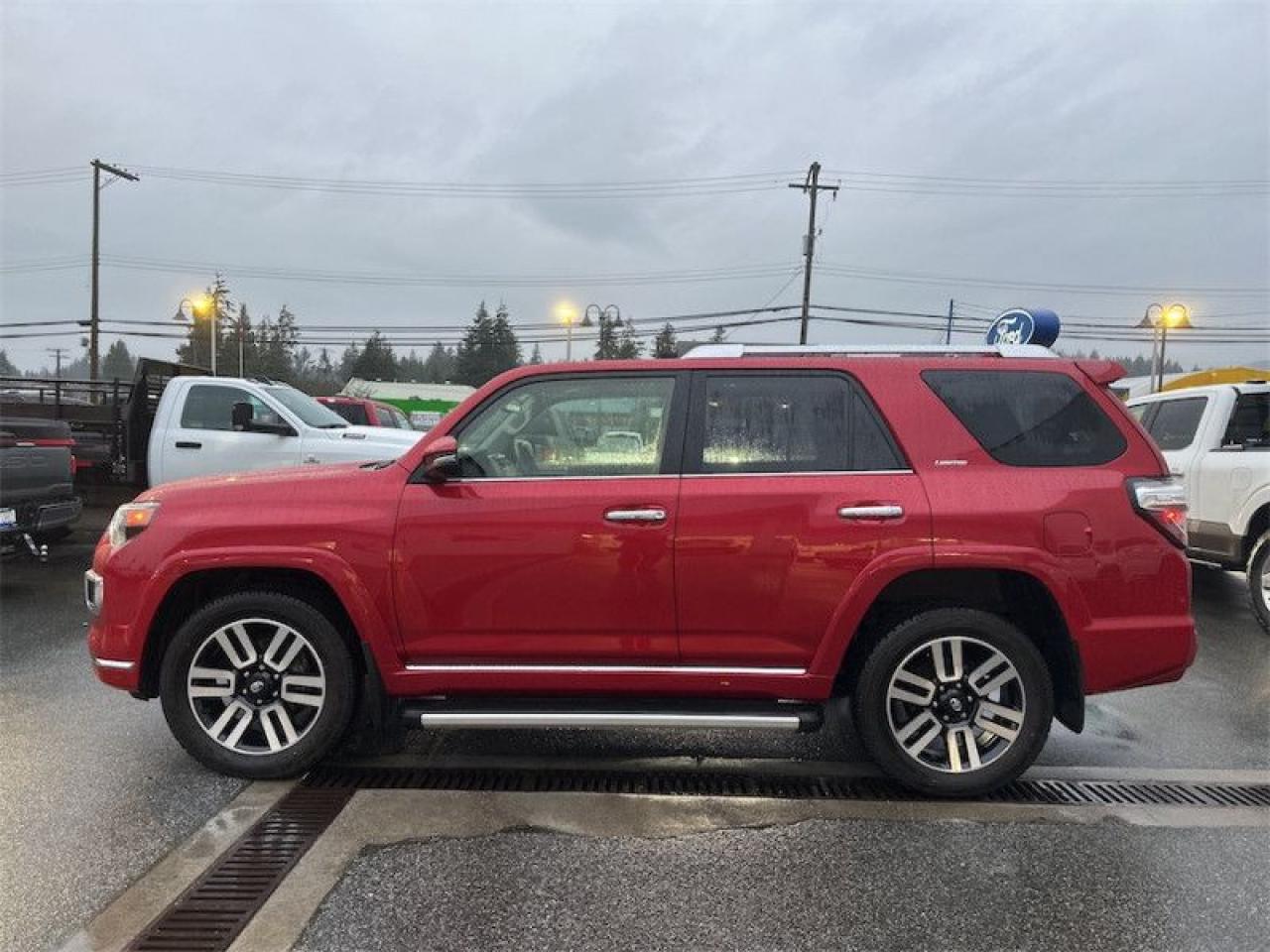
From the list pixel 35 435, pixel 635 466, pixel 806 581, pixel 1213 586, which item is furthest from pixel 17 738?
pixel 1213 586

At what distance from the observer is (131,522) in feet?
12.7

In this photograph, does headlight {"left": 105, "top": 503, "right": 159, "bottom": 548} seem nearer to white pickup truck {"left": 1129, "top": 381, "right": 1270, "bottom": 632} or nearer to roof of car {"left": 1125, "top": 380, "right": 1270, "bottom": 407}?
white pickup truck {"left": 1129, "top": 381, "right": 1270, "bottom": 632}

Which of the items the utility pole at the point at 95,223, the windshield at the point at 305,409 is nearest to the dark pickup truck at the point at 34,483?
the windshield at the point at 305,409

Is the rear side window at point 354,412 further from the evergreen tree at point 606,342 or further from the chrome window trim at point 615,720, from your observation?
the evergreen tree at point 606,342

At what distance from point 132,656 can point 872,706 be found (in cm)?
318

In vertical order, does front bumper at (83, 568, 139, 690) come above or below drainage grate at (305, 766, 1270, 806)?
above

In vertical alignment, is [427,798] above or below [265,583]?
below

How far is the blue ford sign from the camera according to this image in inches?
280

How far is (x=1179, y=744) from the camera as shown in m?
4.52

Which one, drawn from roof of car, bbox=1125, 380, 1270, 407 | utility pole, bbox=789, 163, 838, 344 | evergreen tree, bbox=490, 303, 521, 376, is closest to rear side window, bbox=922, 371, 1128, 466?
roof of car, bbox=1125, 380, 1270, 407

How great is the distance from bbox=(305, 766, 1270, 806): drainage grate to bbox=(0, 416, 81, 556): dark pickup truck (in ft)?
16.2

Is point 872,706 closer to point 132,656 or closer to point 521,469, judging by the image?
point 521,469

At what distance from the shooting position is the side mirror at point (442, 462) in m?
3.66

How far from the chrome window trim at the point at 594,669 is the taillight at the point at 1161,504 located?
1.54 m
